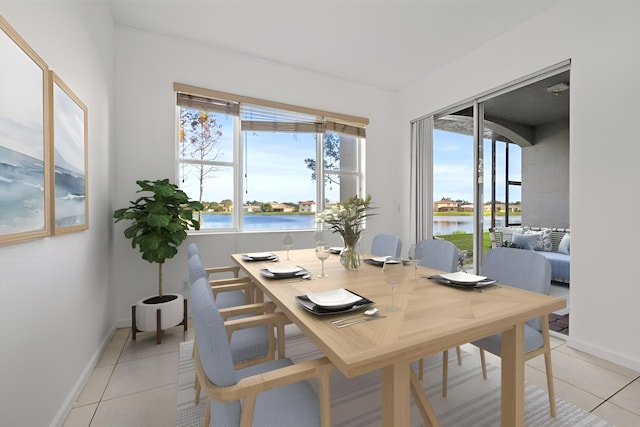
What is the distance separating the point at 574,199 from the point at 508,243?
0.93 meters

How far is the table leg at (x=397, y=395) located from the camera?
98 cm

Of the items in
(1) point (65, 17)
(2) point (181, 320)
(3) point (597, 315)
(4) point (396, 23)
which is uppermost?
(4) point (396, 23)

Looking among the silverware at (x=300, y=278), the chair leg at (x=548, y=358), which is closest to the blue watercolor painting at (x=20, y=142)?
the silverware at (x=300, y=278)

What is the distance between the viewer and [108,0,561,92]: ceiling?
2736 mm

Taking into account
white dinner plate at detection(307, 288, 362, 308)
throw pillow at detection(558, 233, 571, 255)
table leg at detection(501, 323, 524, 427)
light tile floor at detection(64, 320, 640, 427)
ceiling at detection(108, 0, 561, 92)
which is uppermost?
ceiling at detection(108, 0, 561, 92)

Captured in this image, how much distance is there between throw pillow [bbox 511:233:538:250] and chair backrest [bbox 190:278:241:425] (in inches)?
134

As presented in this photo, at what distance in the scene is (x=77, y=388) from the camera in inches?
72.7

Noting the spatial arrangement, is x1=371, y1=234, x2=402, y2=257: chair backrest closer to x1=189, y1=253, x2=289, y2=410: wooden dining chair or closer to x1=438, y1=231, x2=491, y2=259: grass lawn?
x1=438, y1=231, x2=491, y2=259: grass lawn

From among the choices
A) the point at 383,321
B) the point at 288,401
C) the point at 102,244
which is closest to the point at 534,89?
the point at 383,321

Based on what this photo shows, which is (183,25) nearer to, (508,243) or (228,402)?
(228,402)

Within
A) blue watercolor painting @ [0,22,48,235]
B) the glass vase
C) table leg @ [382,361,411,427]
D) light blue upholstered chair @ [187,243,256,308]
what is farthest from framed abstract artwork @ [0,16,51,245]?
the glass vase

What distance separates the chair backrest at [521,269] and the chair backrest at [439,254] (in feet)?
0.84

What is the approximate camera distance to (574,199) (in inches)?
101

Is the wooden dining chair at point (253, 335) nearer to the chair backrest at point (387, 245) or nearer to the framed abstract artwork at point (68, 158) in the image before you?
the framed abstract artwork at point (68, 158)
